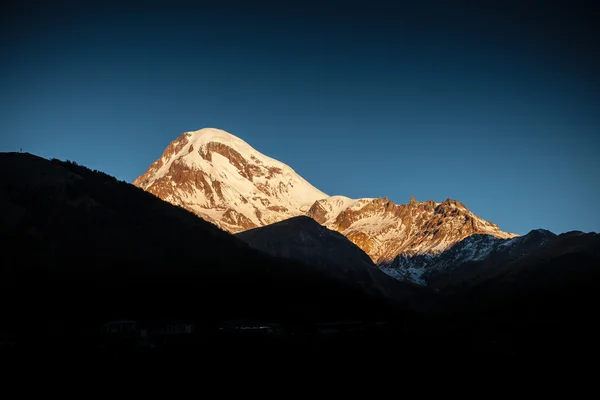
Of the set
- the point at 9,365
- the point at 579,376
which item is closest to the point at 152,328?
the point at 9,365

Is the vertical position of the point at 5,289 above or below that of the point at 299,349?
above

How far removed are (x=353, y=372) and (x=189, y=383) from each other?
34786mm

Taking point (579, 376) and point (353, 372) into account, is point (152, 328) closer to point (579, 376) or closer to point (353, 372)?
point (353, 372)

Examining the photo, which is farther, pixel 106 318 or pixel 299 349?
pixel 106 318

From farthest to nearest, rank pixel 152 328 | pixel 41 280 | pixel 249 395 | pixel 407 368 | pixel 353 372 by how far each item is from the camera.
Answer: pixel 41 280
pixel 152 328
pixel 407 368
pixel 353 372
pixel 249 395

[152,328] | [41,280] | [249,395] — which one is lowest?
[249,395]

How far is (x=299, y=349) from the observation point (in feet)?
544

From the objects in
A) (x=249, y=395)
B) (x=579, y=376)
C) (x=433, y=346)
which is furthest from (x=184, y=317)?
(x=579, y=376)

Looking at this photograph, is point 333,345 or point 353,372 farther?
point 333,345

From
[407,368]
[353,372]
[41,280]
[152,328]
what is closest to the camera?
[353,372]

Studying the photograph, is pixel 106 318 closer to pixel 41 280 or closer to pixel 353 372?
pixel 41 280

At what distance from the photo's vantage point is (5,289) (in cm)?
18588

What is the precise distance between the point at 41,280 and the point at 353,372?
9331 centimetres

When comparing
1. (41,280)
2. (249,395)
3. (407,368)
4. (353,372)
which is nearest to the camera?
(249,395)
